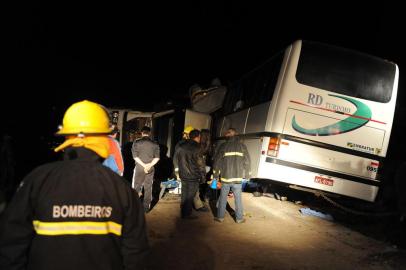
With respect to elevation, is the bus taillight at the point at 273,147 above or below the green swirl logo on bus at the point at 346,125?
below

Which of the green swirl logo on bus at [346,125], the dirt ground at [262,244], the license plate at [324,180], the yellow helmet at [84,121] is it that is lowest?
the dirt ground at [262,244]

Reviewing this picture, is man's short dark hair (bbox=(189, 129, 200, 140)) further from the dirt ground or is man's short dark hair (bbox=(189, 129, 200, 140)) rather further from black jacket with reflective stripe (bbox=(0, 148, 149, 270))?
black jacket with reflective stripe (bbox=(0, 148, 149, 270))

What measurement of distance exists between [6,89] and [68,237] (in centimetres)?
3057

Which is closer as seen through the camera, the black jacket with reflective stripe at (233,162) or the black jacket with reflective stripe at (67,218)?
the black jacket with reflective stripe at (67,218)

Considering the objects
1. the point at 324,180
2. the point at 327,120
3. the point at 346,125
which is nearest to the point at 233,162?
the point at 324,180

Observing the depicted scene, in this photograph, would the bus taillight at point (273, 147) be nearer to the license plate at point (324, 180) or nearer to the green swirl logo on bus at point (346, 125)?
the green swirl logo on bus at point (346, 125)

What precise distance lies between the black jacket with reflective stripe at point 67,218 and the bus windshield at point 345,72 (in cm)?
575

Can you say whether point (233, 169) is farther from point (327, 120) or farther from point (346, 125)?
point (346, 125)

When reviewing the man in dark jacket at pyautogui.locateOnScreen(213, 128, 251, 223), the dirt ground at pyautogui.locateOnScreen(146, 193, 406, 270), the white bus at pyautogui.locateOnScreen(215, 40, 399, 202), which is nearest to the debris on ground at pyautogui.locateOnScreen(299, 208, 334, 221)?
the dirt ground at pyautogui.locateOnScreen(146, 193, 406, 270)

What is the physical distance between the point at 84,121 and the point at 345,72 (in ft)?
20.6

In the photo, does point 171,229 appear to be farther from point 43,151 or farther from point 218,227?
point 43,151

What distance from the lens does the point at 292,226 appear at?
674cm

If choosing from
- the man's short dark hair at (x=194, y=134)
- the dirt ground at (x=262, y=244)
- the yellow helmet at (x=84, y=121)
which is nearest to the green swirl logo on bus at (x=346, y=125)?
the dirt ground at (x=262, y=244)

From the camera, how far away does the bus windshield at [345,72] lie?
22.6 ft
